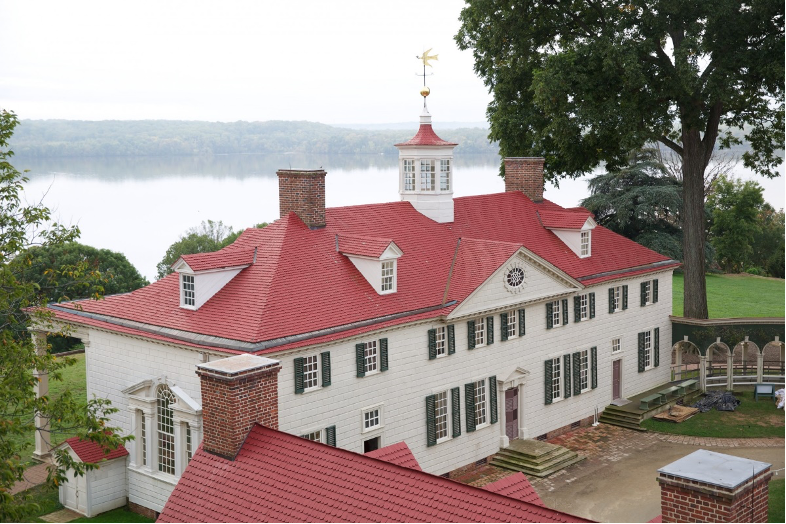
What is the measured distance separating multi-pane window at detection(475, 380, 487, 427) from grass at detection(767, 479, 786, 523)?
1842 cm

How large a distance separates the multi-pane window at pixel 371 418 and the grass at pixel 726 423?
11.8m

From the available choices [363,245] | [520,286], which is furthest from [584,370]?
[363,245]

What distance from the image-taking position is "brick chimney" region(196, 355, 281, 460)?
15.9 metres

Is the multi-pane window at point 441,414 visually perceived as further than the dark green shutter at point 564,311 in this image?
No

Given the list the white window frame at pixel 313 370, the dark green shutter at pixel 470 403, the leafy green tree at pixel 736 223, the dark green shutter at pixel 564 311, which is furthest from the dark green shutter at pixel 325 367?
the leafy green tree at pixel 736 223

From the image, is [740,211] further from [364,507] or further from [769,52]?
[364,507]

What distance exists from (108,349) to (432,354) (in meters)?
9.47

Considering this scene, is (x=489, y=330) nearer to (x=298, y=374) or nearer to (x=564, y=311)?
(x=564, y=311)

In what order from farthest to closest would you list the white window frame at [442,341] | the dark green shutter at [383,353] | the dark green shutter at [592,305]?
the dark green shutter at [592,305], the white window frame at [442,341], the dark green shutter at [383,353]

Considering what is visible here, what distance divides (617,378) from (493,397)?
797 cm

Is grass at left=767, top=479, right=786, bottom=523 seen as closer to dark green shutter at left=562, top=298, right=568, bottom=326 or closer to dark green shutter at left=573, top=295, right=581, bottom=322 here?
dark green shutter at left=562, top=298, right=568, bottom=326

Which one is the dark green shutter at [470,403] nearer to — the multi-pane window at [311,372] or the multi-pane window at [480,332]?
the multi-pane window at [480,332]

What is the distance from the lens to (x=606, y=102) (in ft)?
118

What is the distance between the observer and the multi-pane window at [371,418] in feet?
82.9
